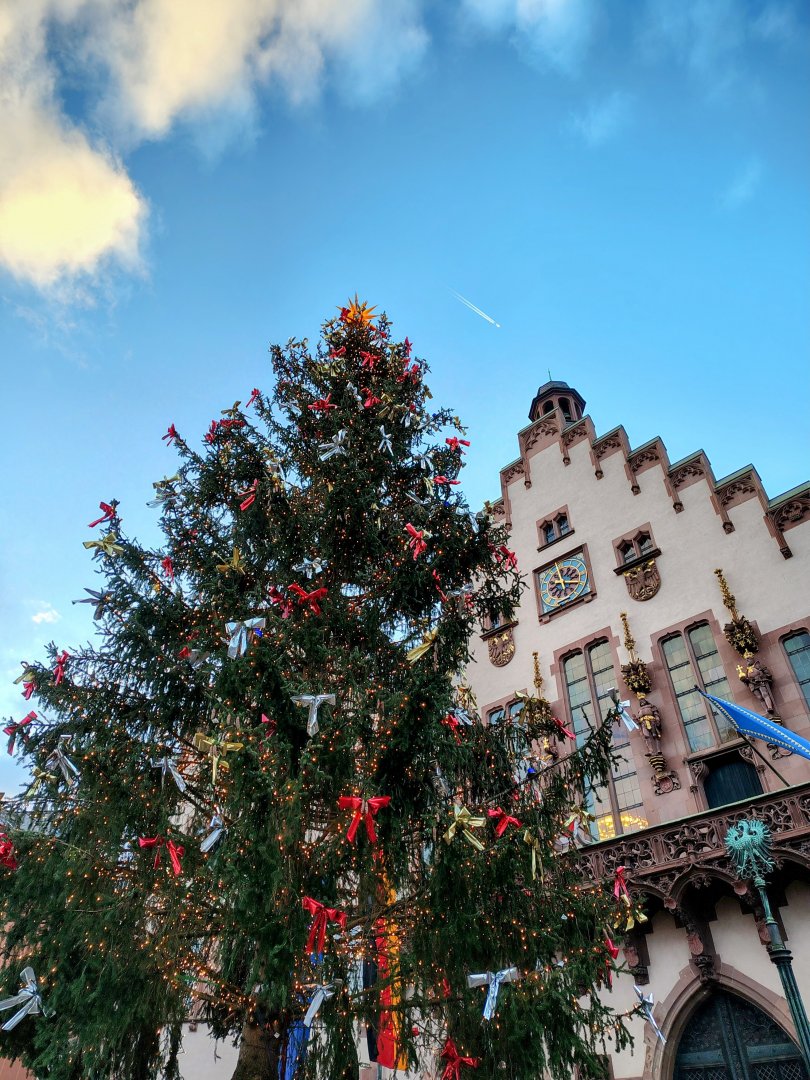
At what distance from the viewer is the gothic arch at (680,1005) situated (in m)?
12.4

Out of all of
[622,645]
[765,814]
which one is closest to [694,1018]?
[765,814]

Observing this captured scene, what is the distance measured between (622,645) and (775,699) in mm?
3819

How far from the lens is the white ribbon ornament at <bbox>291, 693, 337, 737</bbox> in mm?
7742

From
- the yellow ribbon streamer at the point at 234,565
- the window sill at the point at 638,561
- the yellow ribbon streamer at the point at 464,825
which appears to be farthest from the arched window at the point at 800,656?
the yellow ribbon streamer at the point at 234,565

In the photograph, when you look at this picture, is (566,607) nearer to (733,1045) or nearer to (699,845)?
(699,845)

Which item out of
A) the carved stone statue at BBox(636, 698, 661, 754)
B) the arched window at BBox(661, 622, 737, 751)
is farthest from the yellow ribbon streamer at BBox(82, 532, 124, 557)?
the arched window at BBox(661, 622, 737, 751)

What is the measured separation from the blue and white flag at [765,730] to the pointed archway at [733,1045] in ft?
14.0

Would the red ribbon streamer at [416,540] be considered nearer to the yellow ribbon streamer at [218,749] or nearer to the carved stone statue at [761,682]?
the yellow ribbon streamer at [218,749]

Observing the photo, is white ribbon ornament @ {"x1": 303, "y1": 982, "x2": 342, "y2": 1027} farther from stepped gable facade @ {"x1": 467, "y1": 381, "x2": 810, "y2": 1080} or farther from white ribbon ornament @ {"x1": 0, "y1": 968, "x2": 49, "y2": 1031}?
stepped gable facade @ {"x1": 467, "y1": 381, "x2": 810, "y2": 1080}

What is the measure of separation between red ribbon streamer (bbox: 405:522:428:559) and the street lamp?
18.1 feet

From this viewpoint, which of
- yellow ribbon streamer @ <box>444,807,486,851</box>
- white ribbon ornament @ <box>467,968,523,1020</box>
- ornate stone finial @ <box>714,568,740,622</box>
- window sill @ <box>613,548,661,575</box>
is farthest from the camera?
window sill @ <box>613,548,661,575</box>

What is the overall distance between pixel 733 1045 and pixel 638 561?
9983mm

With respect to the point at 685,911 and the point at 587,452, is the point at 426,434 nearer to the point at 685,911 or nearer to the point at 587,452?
the point at 685,911

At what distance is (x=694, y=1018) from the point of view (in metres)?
13.0
